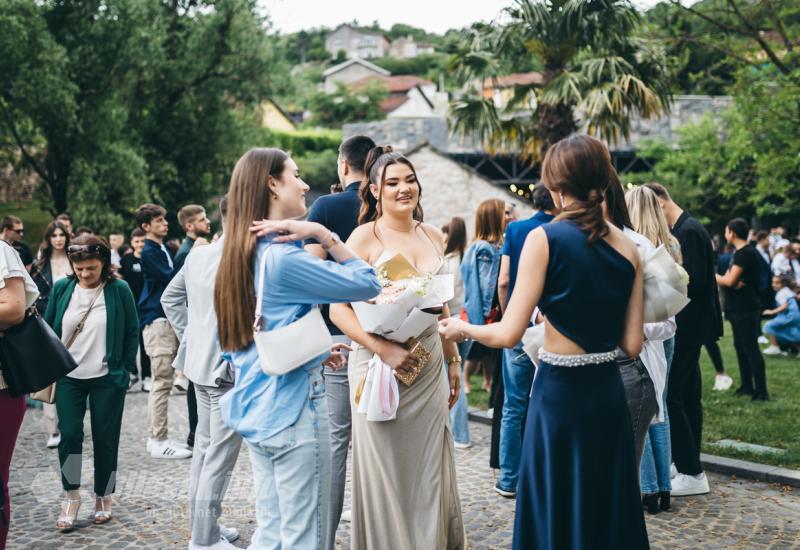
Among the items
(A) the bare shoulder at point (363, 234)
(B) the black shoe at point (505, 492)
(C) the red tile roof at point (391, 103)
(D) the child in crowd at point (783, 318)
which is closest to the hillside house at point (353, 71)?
(C) the red tile roof at point (391, 103)

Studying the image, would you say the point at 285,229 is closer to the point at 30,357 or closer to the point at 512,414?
the point at 30,357

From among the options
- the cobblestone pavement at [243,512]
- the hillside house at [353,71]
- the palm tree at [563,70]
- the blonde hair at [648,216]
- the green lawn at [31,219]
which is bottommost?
the cobblestone pavement at [243,512]

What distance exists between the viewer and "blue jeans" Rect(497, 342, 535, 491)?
595 cm

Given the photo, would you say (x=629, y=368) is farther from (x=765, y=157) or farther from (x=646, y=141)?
(x=646, y=141)

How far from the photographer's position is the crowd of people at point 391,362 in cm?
306

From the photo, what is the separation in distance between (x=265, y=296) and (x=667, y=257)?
1.83m

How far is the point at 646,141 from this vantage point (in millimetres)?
26500

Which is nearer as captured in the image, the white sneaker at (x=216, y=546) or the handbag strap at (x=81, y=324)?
the white sneaker at (x=216, y=546)

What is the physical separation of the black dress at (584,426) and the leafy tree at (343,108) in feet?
213

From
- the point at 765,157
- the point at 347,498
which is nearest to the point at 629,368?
the point at 347,498

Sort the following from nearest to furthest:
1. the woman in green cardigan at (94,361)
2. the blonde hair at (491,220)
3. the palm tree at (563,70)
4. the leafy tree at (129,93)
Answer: the woman in green cardigan at (94,361), the blonde hair at (491,220), the palm tree at (563,70), the leafy tree at (129,93)

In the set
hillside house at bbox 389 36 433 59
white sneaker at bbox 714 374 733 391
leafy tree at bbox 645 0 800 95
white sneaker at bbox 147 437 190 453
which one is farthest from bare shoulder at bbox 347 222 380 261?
hillside house at bbox 389 36 433 59

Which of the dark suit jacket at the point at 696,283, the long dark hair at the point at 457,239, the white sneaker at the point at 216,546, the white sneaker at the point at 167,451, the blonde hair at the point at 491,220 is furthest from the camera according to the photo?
the long dark hair at the point at 457,239

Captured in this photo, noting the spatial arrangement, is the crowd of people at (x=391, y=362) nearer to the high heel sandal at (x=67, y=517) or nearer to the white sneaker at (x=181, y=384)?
the high heel sandal at (x=67, y=517)
